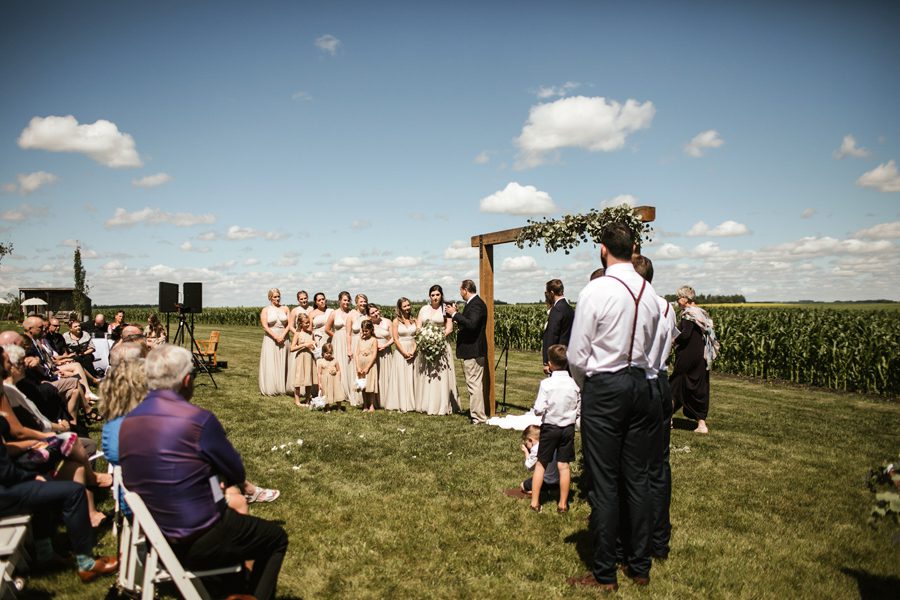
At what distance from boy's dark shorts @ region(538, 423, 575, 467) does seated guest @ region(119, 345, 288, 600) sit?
3.13m

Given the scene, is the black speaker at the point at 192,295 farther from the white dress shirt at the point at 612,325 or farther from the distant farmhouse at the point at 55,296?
the distant farmhouse at the point at 55,296

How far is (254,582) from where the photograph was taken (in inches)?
139

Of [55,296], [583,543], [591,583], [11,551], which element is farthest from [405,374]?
[55,296]

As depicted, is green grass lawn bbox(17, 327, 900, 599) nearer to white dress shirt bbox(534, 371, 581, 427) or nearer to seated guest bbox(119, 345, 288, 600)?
white dress shirt bbox(534, 371, 581, 427)

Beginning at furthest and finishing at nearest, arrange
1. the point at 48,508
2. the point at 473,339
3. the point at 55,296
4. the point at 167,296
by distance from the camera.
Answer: the point at 55,296
the point at 167,296
the point at 473,339
the point at 48,508

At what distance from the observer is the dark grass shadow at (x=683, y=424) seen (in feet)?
32.7

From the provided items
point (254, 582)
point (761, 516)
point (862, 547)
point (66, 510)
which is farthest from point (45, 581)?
point (862, 547)

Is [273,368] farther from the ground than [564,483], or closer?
farther from the ground

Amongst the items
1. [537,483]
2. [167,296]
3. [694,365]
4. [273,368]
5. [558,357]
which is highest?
[167,296]

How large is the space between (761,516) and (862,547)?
2.93 ft

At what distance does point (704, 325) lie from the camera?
31.2ft

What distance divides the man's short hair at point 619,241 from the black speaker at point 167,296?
502 inches

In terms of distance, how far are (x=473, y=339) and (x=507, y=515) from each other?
440 cm

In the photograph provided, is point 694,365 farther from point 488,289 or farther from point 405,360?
point 405,360
